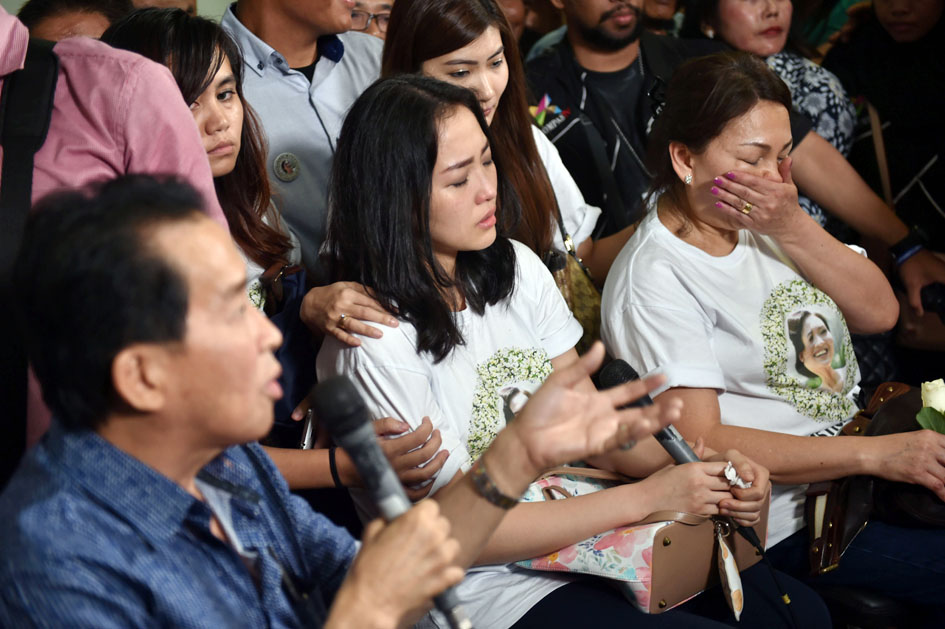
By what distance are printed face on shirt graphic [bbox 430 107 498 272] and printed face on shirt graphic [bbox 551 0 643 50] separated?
134cm

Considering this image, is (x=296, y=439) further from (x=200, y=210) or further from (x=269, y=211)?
(x=200, y=210)

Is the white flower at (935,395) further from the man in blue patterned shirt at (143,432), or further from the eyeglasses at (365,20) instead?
the eyeglasses at (365,20)

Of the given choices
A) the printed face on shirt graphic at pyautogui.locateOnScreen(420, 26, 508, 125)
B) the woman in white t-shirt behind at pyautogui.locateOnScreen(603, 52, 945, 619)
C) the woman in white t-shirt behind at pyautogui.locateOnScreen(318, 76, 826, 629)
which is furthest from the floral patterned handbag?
the printed face on shirt graphic at pyautogui.locateOnScreen(420, 26, 508, 125)

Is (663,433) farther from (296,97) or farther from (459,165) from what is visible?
(296,97)

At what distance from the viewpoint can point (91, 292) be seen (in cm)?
96

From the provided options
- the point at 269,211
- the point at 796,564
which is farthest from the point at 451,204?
the point at 796,564

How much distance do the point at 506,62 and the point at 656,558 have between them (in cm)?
135

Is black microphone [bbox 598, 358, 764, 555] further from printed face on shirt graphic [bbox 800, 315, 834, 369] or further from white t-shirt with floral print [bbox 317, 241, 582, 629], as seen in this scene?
printed face on shirt graphic [bbox 800, 315, 834, 369]

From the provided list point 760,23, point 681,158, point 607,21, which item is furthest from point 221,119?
point 760,23

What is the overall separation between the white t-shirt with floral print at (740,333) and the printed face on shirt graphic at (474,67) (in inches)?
20.0

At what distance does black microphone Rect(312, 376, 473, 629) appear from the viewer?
97 centimetres

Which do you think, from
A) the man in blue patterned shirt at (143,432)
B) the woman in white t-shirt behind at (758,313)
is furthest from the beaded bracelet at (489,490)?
the woman in white t-shirt behind at (758,313)

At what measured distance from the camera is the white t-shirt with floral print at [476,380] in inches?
65.1

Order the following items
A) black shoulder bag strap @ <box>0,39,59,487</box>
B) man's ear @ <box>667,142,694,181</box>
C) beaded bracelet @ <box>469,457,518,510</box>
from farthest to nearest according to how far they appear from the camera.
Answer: man's ear @ <box>667,142,694,181</box>
black shoulder bag strap @ <box>0,39,59,487</box>
beaded bracelet @ <box>469,457,518,510</box>
